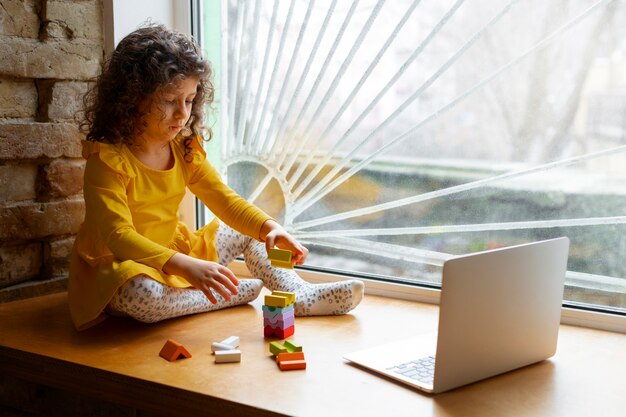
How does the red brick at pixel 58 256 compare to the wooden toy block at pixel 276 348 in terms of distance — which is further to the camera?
the red brick at pixel 58 256

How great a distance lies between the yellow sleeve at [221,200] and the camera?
5.63 ft

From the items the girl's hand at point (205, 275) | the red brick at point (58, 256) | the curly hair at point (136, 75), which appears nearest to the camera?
the girl's hand at point (205, 275)

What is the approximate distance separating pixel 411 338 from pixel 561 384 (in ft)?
0.96

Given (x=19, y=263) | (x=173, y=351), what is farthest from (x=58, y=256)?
(x=173, y=351)

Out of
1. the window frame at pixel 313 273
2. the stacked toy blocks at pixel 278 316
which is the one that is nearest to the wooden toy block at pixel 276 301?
the stacked toy blocks at pixel 278 316

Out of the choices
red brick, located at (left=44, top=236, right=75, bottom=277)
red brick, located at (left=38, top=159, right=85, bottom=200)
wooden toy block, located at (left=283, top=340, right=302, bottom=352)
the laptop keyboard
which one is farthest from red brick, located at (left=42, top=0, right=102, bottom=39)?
the laptop keyboard

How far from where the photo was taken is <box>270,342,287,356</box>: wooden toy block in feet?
4.53

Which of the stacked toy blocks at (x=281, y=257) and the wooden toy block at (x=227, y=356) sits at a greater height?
the stacked toy blocks at (x=281, y=257)

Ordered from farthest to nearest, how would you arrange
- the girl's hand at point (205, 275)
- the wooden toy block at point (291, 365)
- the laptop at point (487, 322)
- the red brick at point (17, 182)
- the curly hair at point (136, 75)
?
the red brick at point (17, 182) → the curly hair at point (136, 75) → the girl's hand at point (205, 275) → the wooden toy block at point (291, 365) → the laptop at point (487, 322)

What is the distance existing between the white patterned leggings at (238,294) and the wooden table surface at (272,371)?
3 cm

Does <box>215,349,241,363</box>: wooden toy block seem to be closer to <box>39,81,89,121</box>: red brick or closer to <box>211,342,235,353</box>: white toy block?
<box>211,342,235,353</box>: white toy block

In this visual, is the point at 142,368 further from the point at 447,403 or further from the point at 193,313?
the point at 447,403

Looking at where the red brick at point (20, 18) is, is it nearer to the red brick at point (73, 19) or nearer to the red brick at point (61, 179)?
the red brick at point (73, 19)

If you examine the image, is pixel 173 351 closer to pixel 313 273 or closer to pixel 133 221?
pixel 133 221
